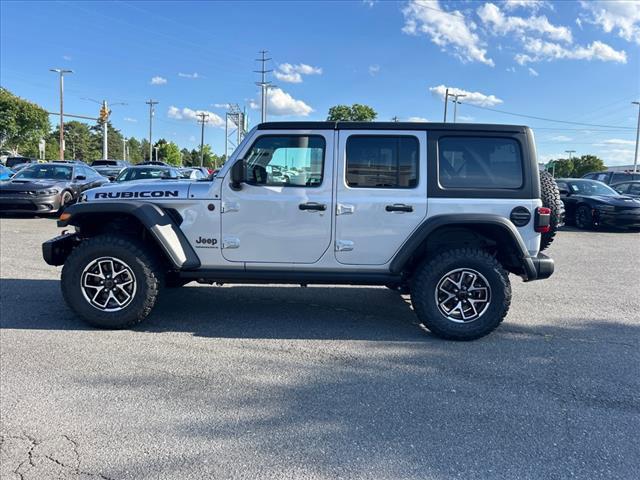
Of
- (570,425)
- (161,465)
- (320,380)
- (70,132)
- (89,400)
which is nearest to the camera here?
(161,465)

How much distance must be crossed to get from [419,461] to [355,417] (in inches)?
22.2

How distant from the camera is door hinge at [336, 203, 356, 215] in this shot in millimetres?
4531

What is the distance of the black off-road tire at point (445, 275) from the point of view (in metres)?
4.43

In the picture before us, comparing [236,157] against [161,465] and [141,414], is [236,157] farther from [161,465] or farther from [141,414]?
[161,465]

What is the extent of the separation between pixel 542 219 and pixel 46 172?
13596 millimetres

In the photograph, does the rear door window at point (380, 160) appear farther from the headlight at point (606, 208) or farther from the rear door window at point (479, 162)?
the headlight at point (606, 208)

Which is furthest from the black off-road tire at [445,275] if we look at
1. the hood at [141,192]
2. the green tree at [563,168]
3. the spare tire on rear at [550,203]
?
the green tree at [563,168]

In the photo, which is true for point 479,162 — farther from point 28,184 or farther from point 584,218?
point 28,184

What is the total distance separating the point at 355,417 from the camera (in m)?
3.10

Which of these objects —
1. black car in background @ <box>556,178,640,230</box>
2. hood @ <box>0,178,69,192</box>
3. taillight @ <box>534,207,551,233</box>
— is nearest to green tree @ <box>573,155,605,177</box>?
black car in background @ <box>556,178,640,230</box>

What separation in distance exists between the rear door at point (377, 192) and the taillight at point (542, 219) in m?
1.03

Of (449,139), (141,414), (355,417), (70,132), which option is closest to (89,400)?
(141,414)

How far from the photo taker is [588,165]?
75562 millimetres

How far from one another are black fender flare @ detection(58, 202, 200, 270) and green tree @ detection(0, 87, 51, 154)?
195 feet
